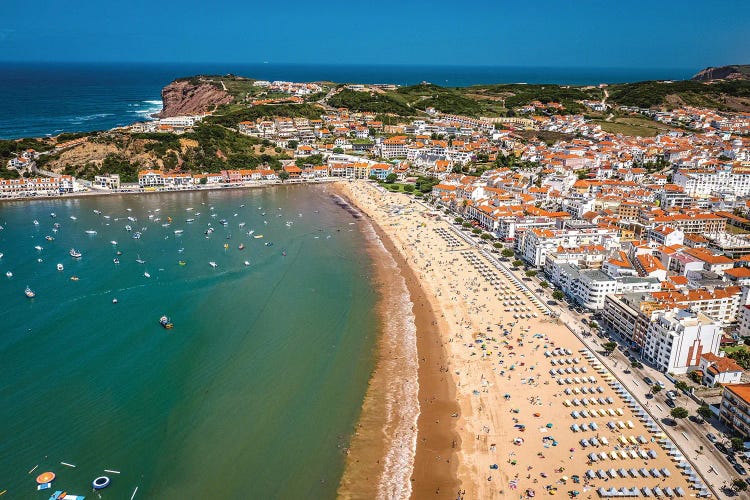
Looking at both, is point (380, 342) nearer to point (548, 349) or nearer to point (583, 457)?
→ point (548, 349)

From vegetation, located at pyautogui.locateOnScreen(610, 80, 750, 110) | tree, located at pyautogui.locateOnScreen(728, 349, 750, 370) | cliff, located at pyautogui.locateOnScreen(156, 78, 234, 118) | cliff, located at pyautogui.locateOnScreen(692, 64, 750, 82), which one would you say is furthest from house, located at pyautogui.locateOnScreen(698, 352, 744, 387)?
cliff, located at pyautogui.locateOnScreen(692, 64, 750, 82)

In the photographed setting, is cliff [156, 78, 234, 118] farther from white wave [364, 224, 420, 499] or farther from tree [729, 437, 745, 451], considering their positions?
tree [729, 437, 745, 451]

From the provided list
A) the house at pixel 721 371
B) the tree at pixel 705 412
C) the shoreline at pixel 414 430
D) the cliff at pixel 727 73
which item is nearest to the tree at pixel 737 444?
the tree at pixel 705 412

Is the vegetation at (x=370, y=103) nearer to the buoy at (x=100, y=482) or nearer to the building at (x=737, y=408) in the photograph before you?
the building at (x=737, y=408)

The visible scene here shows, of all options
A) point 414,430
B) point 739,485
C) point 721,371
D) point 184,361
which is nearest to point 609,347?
point 721,371

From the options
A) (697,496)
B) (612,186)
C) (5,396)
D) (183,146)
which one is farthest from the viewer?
(183,146)

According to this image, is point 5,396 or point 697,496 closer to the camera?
point 697,496

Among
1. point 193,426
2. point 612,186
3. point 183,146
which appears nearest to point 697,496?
point 193,426
